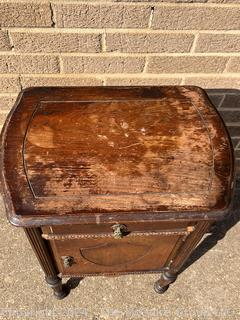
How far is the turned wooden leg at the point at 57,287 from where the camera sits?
1879 mm

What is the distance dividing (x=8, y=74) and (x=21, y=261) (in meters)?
1.30

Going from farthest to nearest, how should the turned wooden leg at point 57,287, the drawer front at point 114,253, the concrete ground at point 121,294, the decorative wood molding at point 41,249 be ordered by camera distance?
1. the concrete ground at point 121,294
2. the turned wooden leg at point 57,287
3. the drawer front at point 114,253
4. the decorative wood molding at point 41,249

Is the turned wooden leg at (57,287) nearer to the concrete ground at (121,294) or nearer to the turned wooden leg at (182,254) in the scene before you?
the concrete ground at (121,294)

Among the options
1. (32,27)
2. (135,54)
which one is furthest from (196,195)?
(32,27)

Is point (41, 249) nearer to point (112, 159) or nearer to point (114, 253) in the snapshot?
point (114, 253)

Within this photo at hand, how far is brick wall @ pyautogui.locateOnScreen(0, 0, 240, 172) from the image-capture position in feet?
5.34

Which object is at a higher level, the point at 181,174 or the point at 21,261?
the point at 181,174

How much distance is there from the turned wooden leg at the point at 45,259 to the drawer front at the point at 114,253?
1.5 inches

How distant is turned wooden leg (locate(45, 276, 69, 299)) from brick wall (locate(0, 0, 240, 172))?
46.0 inches

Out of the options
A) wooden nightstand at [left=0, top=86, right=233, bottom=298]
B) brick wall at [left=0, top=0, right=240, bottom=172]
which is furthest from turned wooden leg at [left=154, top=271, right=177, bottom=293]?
→ brick wall at [left=0, top=0, right=240, bottom=172]

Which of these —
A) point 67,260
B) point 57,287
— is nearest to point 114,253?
point 67,260

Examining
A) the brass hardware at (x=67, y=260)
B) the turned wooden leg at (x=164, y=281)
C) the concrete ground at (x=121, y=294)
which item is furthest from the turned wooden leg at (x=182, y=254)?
the brass hardware at (x=67, y=260)

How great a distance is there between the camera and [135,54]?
1.86 m

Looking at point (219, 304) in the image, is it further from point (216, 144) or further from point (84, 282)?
point (216, 144)
